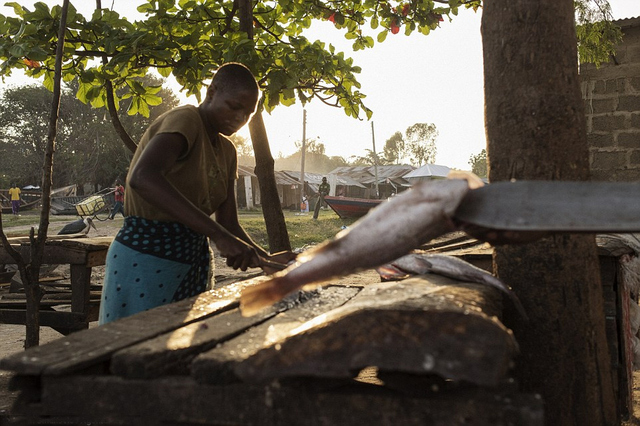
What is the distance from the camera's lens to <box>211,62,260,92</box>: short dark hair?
232 cm

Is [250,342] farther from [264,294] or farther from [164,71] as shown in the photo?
[164,71]

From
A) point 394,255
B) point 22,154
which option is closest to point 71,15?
point 394,255

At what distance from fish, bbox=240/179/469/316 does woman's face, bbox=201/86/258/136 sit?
1215mm

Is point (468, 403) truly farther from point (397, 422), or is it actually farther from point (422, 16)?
point (422, 16)

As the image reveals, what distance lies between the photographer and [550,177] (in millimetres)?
2086

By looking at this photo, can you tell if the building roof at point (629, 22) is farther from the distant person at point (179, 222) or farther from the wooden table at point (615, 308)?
the distant person at point (179, 222)

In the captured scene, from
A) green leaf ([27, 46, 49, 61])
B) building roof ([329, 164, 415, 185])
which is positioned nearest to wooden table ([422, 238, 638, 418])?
green leaf ([27, 46, 49, 61])

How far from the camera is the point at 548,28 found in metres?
2.10

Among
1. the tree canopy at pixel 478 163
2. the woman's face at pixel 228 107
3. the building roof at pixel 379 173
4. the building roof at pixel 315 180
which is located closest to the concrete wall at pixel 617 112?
the woman's face at pixel 228 107

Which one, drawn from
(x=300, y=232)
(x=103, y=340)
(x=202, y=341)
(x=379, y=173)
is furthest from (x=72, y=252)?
(x=379, y=173)

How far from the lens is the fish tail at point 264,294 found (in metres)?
1.35

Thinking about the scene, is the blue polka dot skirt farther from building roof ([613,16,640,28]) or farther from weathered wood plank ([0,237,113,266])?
building roof ([613,16,640,28])

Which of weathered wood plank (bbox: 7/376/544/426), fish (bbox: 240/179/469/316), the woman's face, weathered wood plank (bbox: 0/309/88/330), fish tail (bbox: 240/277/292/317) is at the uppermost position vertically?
the woman's face

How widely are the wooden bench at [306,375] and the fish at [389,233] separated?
12 cm
